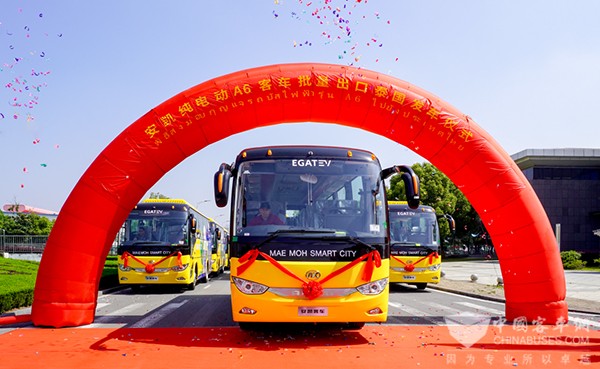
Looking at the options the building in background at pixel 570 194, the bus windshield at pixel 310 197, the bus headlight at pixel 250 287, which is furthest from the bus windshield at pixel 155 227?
the building in background at pixel 570 194

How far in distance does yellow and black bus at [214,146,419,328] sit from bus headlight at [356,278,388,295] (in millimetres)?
15

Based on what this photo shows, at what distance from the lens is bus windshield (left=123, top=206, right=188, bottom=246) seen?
18844mm

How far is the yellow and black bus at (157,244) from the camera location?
1855 cm

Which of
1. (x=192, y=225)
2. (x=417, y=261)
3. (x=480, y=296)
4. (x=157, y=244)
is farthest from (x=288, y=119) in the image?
(x=417, y=261)

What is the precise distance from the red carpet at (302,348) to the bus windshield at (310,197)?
177 cm

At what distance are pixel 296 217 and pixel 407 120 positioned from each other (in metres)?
4.20

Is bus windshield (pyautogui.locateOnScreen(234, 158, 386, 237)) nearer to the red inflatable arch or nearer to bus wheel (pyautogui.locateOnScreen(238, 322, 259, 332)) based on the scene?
bus wheel (pyautogui.locateOnScreen(238, 322, 259, 332))

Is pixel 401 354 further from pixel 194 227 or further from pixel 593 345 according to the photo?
pixel 194 227

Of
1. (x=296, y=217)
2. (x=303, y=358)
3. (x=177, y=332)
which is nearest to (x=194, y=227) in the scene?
(x=177, y=332)

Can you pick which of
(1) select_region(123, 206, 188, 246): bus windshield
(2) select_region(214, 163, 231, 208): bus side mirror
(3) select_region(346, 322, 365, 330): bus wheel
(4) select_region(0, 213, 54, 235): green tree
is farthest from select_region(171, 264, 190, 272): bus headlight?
(4) select_region(0, 213, 54, 235): green tree

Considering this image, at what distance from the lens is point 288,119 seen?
12.7 metres

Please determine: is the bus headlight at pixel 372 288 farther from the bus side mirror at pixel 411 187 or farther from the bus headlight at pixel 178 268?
the bus headlight at pixel 178 268

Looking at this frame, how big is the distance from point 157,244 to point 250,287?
1069 cm

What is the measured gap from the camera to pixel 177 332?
1011 cm
